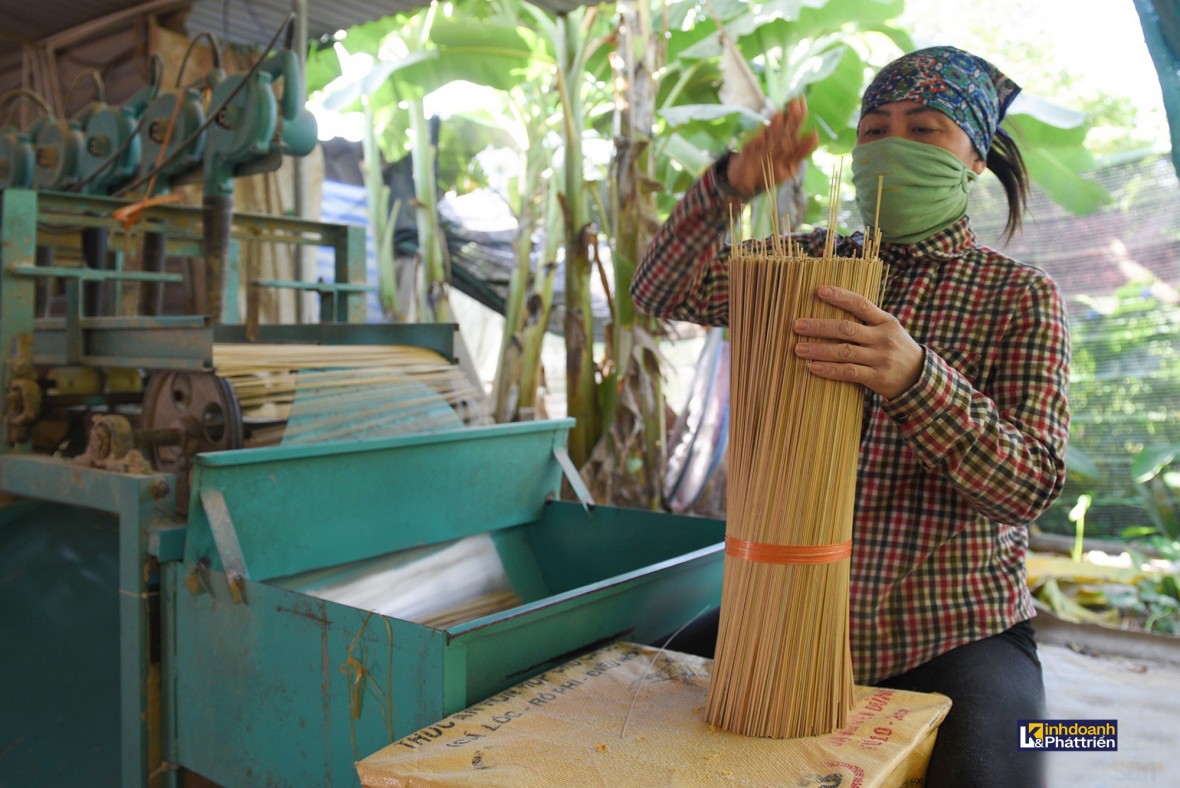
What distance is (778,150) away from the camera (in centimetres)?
139

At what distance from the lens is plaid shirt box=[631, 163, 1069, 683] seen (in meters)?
1.40

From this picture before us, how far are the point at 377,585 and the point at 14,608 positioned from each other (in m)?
1.02

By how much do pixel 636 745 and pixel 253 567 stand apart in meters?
0.97

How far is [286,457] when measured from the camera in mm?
1829

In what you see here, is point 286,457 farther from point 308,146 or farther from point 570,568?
point 308,146

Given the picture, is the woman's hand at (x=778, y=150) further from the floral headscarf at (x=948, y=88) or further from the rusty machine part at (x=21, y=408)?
the rusty machine part at (x=21, y=408)

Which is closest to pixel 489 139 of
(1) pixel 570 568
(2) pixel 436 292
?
(2) pixel 436 292

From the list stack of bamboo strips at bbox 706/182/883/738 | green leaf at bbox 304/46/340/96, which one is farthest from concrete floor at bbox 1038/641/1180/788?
green leaf at bbox 304/46/340/96

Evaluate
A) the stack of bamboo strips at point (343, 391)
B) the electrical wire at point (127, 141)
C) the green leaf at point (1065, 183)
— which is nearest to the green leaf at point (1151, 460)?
the green leaf at point (1065, 183)

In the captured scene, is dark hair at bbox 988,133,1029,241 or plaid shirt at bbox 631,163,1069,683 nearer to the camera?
plaid shirt at bbox 631,163,1069,683

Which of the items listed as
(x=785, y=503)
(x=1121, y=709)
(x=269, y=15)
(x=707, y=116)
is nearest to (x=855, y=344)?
(x=785, y=503)

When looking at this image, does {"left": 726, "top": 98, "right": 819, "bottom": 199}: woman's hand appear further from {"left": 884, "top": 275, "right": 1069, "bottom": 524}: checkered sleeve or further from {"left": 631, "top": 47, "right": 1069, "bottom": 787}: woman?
{"left": 884, "top": 275, "right": 1069, "bottom": 524}: checkered sleeve

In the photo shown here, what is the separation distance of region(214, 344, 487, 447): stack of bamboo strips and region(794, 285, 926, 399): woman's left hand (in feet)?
4.22

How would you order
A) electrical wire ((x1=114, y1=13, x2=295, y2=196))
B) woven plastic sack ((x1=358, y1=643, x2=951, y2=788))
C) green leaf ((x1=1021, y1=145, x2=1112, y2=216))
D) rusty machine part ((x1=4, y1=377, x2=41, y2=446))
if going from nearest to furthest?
woven plastic sack ((x1=358, y1=643, x2=951, y2=788))
rusty machine part ((x1=4, y1=377, x2=41, y2=446))
electrical wire ((x1=114, y1=13, x2=295, y2=196))
green leaf ((x1=1021, y1=145, x2=1112, y2=216))
